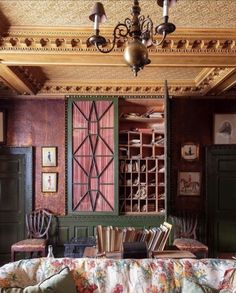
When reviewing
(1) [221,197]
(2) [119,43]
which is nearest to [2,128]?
(2) [119,43]

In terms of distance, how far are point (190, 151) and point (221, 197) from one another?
934mm

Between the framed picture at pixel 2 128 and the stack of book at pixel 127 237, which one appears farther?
the framed picture at pixel 2 128

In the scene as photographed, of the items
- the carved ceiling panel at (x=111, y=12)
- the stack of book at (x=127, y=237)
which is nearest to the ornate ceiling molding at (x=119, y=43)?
the carved ceiling panel at (x=111, y=12)

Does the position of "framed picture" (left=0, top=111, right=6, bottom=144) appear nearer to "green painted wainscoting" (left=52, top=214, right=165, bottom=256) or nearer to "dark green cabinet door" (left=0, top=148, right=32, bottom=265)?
"dark green cabinet door" (left=0, top=148, right=32, bottom=265)

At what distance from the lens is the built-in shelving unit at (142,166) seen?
5676mm

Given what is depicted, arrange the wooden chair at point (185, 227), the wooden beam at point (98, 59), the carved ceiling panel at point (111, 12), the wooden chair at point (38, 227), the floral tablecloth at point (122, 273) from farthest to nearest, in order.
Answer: the wooden chair at point (185, 227), the wooden chair at point (38, 227), the wooden beam at point (98, 59), the carved ceiling panel at point (111, 12), the floral tablecloth at point (122, 273)

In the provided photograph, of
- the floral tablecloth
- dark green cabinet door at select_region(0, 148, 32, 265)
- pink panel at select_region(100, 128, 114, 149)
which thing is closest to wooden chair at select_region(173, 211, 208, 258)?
pink panel at select_region(100, 128, 114, 149)

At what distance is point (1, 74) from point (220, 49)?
2.68 meters

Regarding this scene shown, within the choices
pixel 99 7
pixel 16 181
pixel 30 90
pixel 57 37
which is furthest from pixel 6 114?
pixel 99 7

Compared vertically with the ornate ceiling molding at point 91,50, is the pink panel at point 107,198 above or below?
below

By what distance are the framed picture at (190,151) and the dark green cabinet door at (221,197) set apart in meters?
0.20

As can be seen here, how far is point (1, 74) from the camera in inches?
172

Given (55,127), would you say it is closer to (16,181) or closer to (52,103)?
(52,103)

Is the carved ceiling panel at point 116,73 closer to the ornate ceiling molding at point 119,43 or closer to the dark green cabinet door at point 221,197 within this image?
the ornate ceiling molding at point 119,43
